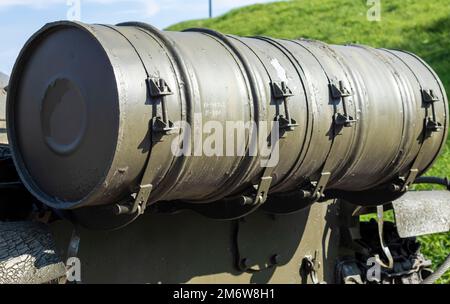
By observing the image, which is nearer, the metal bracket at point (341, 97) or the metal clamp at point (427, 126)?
the metal bracket at point (341, 97)

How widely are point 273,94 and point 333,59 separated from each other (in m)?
0.74

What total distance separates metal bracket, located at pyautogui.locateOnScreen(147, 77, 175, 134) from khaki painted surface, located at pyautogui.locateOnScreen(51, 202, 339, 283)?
1012 mm

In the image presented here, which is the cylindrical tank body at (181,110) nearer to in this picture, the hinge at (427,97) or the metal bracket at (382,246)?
the hinge at (427,97)

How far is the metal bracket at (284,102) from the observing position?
4039 millimetres

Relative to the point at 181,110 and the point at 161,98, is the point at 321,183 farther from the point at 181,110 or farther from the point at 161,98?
the point at 161,98

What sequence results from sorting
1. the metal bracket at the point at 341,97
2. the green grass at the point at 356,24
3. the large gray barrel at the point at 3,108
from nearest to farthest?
the metal bracket at the point at 341,97 → the large gray barrel at the point at 3,108 → the green grass at the point at 356,24

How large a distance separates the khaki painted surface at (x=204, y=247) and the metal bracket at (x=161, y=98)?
1012 mm

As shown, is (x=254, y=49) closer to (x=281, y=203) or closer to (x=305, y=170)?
(x=305, y=170)

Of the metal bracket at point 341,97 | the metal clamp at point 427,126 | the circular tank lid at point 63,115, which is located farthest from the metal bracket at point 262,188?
the metal clamp at point 427,126

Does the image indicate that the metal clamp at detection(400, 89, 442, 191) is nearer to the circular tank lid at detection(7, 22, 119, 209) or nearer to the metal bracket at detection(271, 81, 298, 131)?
the metal bracket at detection(271, 81, 298, 131)

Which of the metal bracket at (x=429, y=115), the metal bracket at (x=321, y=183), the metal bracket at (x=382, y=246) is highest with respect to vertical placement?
the metal bracket at (x=429, y=115)

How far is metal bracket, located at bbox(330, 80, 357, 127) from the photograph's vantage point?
4.35 m

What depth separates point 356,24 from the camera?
18219 millimetres

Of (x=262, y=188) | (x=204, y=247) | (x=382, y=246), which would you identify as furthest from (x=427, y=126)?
(x=204, y=247)
